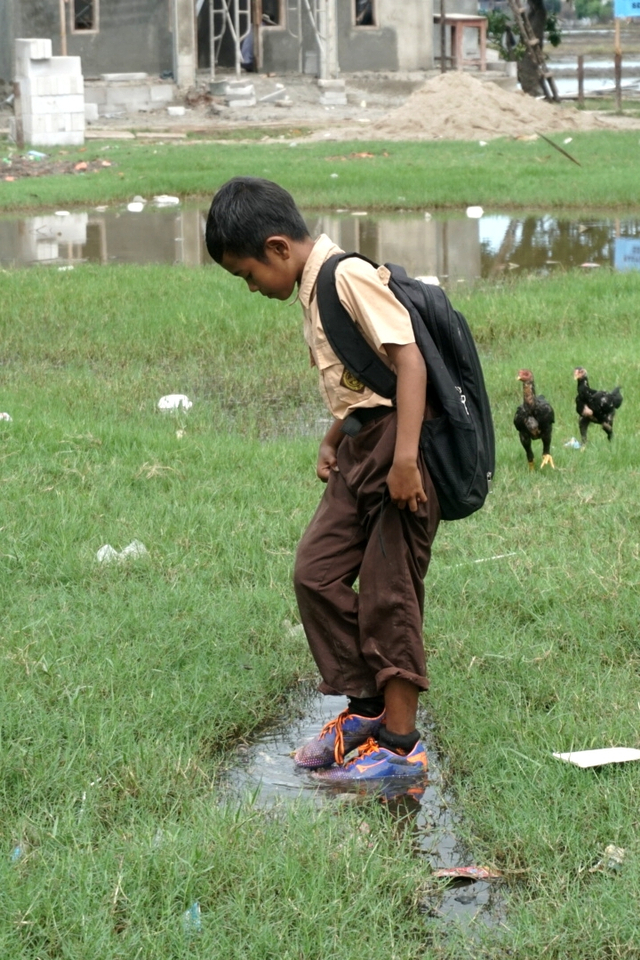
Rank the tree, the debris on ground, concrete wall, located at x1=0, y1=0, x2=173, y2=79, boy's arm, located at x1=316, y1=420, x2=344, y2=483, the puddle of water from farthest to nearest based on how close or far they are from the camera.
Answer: the tree < concrete wall, located at x1=0, y1=0, x2=173, y2=79 < the debris on ground < boy's arm, located at x1=316, y1=420, x2=344, y2=483 < the puddle of water

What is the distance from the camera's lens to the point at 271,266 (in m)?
3.03

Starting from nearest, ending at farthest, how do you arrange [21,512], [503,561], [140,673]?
[140,673]
[503,561]
[21,512]

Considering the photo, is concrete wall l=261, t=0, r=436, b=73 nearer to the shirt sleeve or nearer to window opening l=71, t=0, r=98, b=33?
window opening l=71, t=0, r=98, b=33

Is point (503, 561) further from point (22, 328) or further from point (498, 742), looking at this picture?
point (22, 328)

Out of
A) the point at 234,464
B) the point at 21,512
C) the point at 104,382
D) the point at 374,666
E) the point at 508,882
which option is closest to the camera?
the point at 508,882

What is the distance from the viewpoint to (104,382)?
708cm

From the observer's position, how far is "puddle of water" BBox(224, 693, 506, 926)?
263cm

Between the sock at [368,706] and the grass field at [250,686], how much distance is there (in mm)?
183

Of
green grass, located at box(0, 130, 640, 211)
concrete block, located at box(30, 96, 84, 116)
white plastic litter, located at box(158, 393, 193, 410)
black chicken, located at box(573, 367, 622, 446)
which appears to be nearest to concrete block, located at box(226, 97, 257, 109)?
concrete block, located at box(30, 96, 84, 116)

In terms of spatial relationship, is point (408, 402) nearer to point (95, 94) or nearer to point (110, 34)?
point (95, 94)

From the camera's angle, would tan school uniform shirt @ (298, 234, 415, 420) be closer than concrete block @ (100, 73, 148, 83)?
Yes

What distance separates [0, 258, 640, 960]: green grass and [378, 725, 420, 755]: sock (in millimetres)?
125

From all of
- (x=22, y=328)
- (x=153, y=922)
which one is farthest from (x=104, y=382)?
(x=153, y=922)

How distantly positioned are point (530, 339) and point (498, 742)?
509cm
